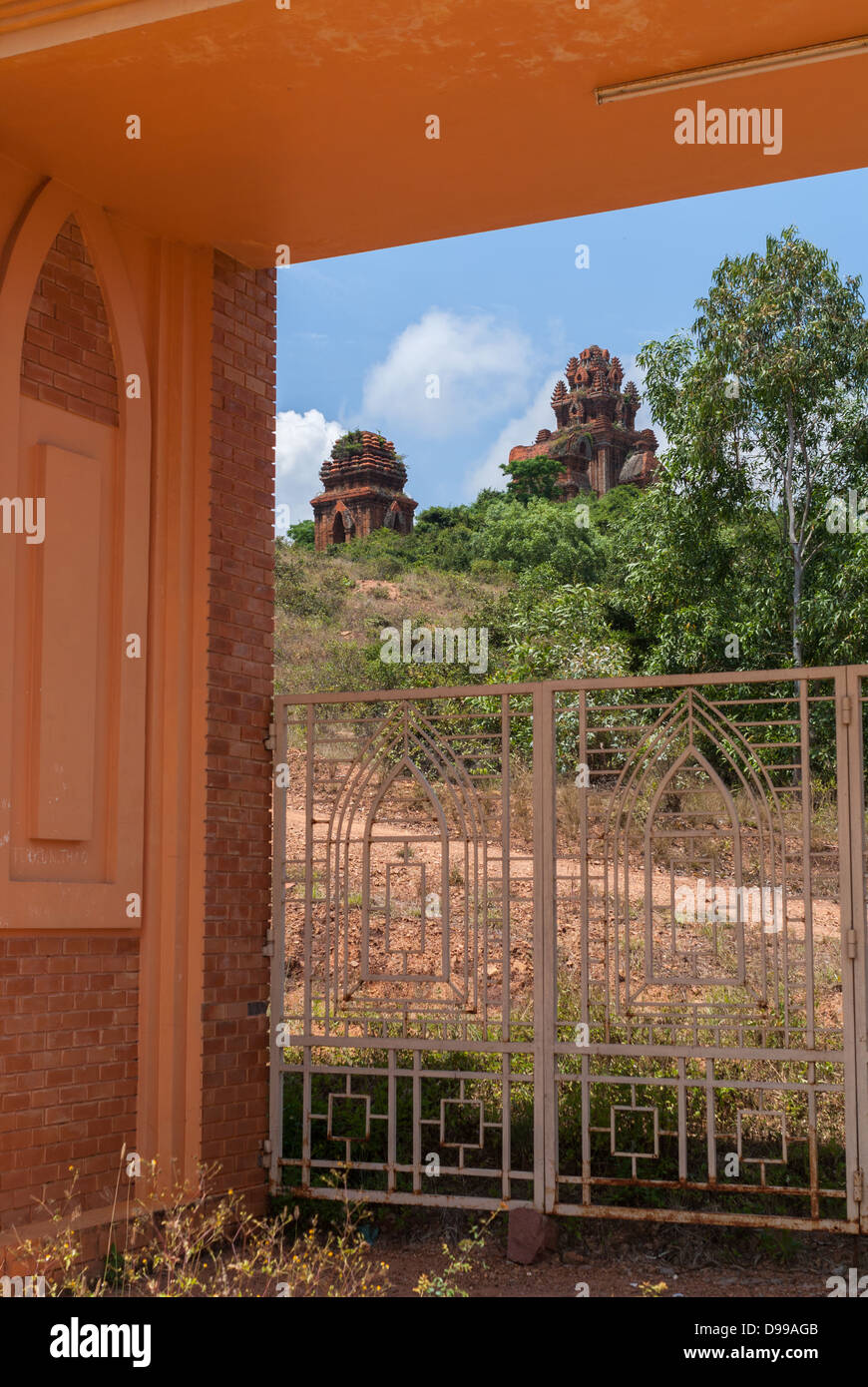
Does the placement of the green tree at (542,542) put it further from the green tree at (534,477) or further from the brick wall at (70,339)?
the brick wall at (70,339)

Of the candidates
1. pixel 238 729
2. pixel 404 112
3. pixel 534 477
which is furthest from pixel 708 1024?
pixel 534 477

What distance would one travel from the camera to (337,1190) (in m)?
5.53

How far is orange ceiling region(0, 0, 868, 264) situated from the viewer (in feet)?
13.8

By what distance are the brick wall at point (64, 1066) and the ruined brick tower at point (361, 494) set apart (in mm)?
32287

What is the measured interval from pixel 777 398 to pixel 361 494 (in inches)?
929

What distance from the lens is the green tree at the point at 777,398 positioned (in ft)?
50.2

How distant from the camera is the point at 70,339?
5.09 m

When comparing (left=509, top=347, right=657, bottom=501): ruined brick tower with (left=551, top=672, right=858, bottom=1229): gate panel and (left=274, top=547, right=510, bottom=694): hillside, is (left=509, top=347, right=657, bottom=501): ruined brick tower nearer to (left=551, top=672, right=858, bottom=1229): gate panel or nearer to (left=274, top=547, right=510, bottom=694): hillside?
(left=274, top=547, right=510, bottom=694): hillside

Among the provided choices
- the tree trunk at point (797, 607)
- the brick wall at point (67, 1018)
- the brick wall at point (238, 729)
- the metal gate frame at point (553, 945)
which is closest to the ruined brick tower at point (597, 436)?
the tree trunk at point (797, 607)

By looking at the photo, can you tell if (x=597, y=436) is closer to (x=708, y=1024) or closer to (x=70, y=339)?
(x=70, y=339)

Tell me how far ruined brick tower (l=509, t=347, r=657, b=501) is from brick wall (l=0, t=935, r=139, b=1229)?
40137 mm

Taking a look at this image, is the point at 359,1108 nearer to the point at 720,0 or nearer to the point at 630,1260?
the point at 630,1260

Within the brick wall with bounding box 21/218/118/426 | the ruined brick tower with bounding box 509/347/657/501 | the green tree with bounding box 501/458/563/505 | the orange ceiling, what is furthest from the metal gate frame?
the ruined brick tower with bounding box 509/347/657/501

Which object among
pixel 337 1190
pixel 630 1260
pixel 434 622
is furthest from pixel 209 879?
pixel 434 622
